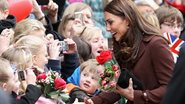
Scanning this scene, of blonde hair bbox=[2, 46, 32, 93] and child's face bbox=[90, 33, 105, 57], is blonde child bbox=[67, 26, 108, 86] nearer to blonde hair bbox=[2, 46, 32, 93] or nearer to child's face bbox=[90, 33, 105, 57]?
child's face bbox=[90, 33, 105, 57]

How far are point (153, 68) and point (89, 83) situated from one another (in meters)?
1.63

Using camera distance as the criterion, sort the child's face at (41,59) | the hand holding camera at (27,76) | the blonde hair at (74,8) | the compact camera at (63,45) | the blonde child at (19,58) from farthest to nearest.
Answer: the blonde hair at (74,8)
the compact camera at (63,45)
the child's face at (41,59)
the blonde child at (19,58)
the hand holding camera at (27,76)

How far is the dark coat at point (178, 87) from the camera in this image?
2.85 meters

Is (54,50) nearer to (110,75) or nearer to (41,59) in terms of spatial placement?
(41,59)

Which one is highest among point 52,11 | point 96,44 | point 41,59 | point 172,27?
point 41,59

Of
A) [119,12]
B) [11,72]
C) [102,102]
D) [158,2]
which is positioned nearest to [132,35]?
[119,12]

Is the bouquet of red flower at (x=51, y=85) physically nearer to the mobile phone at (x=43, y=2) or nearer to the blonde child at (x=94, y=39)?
the blonde child at (x=94, y=39)

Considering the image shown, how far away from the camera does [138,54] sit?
500 centimetres

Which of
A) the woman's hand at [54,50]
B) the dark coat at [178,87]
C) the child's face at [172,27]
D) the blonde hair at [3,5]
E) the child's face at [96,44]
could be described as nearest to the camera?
the dark coat at [178,87]

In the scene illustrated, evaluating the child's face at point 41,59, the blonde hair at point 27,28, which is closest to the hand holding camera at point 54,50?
the blonde hair at point 27,28

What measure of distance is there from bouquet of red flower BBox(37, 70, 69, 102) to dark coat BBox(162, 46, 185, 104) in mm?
2439

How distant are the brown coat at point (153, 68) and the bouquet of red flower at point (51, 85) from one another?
68 centimetres

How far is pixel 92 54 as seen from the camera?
25.0 ft

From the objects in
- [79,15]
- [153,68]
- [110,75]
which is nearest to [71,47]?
[79,15]
